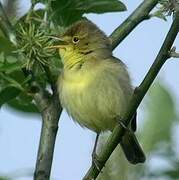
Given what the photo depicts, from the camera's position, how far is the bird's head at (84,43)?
3418mm

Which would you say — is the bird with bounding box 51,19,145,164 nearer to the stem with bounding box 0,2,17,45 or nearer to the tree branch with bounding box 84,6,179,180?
the stem with bounding box 0,2,17,45

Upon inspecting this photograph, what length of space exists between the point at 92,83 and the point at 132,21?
1.83 feet

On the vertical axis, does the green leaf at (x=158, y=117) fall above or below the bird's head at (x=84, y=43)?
above

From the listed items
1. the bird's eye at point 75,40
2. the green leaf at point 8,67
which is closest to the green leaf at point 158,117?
the green leaf at point 8,67

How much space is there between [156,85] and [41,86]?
2.63 feet

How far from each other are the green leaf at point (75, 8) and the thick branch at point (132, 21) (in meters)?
0.11

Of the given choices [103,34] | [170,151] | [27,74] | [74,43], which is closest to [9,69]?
[27,74]

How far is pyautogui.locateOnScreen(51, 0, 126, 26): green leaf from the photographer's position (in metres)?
2.59

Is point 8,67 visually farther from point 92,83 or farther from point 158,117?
point 92,83

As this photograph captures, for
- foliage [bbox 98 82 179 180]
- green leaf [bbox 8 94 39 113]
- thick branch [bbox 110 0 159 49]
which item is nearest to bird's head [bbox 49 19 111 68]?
thick branch [bbox 110 0 159 49]

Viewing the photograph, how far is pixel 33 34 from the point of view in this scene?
2209 millimetres

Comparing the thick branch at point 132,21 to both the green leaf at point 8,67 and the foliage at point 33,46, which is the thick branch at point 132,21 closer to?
the foliage at point 33,46

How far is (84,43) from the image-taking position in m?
3.73

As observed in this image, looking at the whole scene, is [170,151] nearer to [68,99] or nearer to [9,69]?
[9,69]
